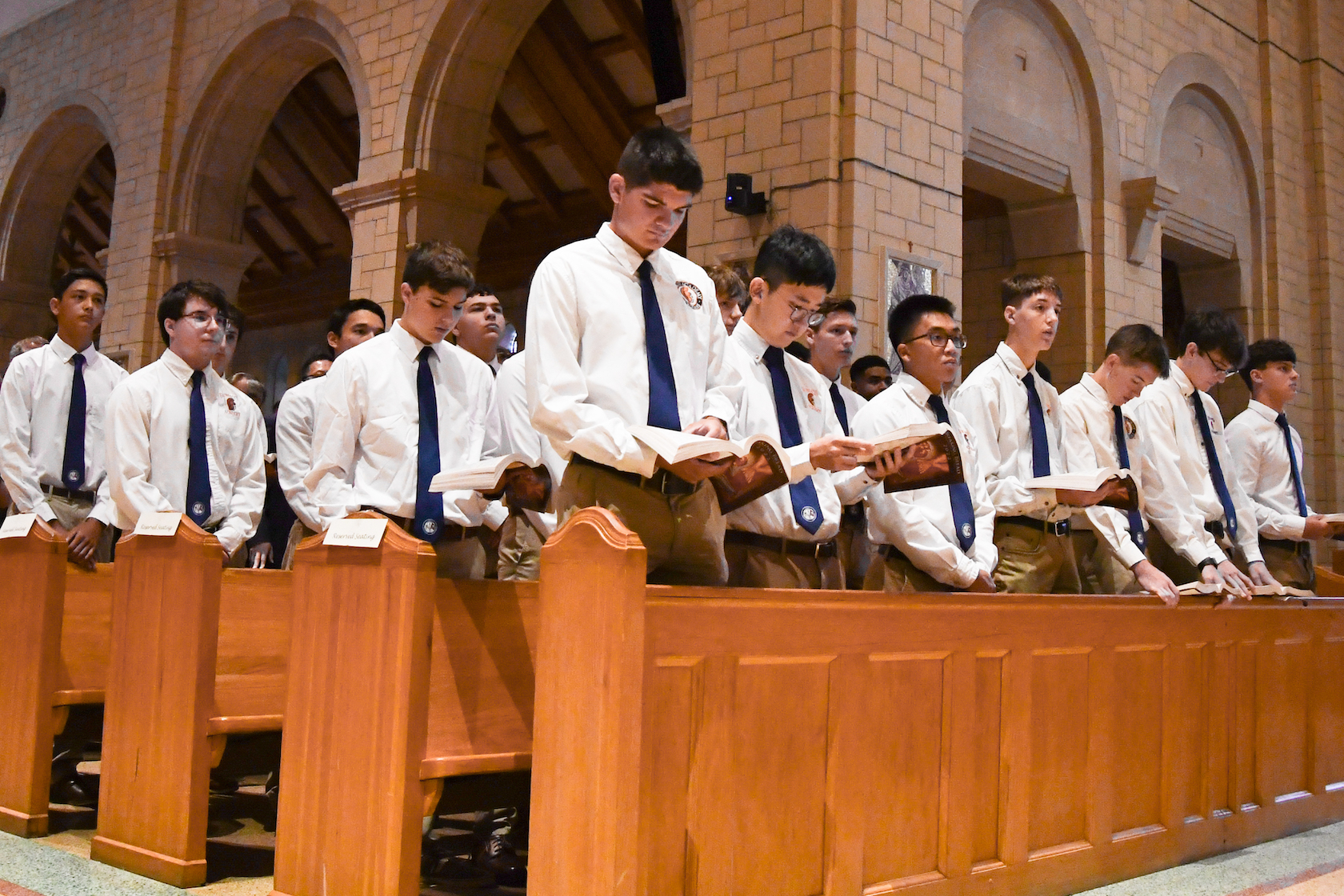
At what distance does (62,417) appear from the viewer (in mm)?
4227

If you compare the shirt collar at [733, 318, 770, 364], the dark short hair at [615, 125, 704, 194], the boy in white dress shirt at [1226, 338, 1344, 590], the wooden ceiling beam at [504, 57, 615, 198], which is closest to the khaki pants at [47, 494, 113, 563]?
the shirt collar at [733, 318, 770, 364]

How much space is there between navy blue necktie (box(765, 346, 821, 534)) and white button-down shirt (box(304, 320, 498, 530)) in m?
0.79

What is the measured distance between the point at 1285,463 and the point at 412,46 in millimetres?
5971

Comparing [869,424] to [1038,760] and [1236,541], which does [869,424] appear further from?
[1236,541]

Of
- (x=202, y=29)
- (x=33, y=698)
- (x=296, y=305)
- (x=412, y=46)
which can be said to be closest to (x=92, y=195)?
(x=296, y=305)

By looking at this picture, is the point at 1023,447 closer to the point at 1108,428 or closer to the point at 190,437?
the point at 1108,428

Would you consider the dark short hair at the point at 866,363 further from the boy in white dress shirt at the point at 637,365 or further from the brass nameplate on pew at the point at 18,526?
the brass nameplate on pew at the point at 18,526

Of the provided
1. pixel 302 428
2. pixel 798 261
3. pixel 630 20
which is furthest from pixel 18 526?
pixel 630 20

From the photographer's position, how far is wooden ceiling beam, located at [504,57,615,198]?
10648 millimetres

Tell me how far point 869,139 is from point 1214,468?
239cm

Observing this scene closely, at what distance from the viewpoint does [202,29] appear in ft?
32.8

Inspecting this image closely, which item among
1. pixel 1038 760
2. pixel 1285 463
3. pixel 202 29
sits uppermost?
pixel 202 29

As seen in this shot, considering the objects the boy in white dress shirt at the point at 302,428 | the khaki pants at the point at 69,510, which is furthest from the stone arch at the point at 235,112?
the khaki pants at the point at 69,510

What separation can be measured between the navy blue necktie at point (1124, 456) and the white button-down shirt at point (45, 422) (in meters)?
3.24
